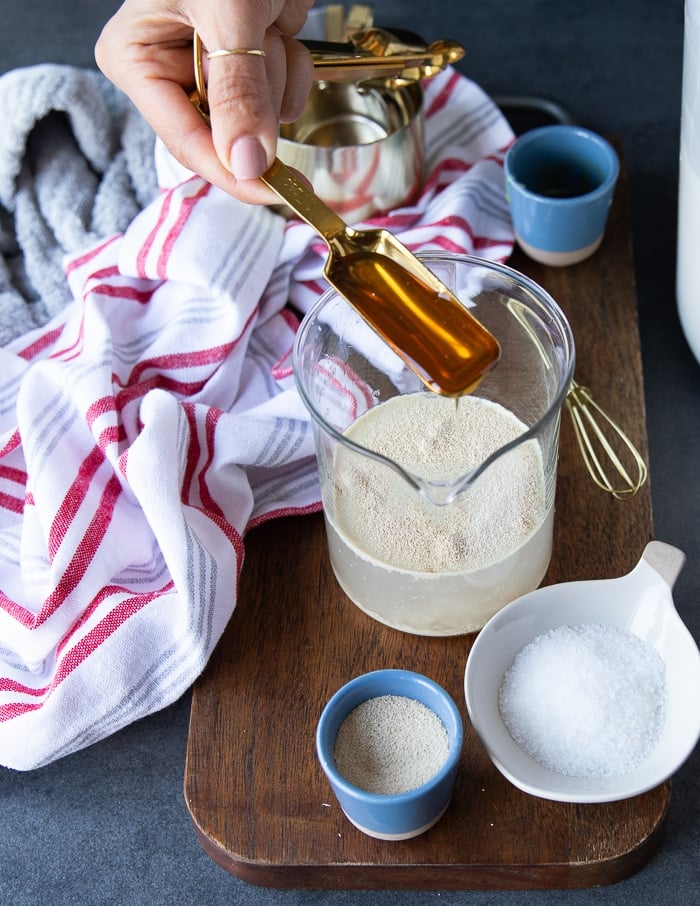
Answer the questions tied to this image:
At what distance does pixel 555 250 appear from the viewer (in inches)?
35.5

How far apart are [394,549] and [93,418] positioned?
0.74ft

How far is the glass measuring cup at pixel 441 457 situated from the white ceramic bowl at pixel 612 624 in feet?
0.09

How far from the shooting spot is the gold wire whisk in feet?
2.61

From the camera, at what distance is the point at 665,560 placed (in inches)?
27.4

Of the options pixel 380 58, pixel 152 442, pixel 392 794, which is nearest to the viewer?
pixel 392 794

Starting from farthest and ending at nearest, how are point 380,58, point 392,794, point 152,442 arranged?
point 380,58, point 152,442, point 392,794

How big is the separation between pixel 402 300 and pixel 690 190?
0.80 feet

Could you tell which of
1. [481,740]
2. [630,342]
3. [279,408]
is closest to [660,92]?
[630,342]

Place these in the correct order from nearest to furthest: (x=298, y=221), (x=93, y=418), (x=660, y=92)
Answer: (x=93, y=418), (x=298, y=221), (x=660, y=92)

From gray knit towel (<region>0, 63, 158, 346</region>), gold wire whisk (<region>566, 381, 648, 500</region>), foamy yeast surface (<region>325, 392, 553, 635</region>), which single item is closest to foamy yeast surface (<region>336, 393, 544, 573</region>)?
foamy yeast surface (<region>325, 392, 553, 635</region>)

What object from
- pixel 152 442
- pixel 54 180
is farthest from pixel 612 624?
pixel 54 180

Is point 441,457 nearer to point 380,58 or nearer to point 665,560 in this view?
point 665,560

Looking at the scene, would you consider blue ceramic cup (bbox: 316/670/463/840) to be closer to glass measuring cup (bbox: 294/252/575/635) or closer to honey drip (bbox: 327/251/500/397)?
glass measuring cup (bbox: 294/252/575/635)

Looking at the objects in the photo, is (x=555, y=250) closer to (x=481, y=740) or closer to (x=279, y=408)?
(x=279, y=408)
